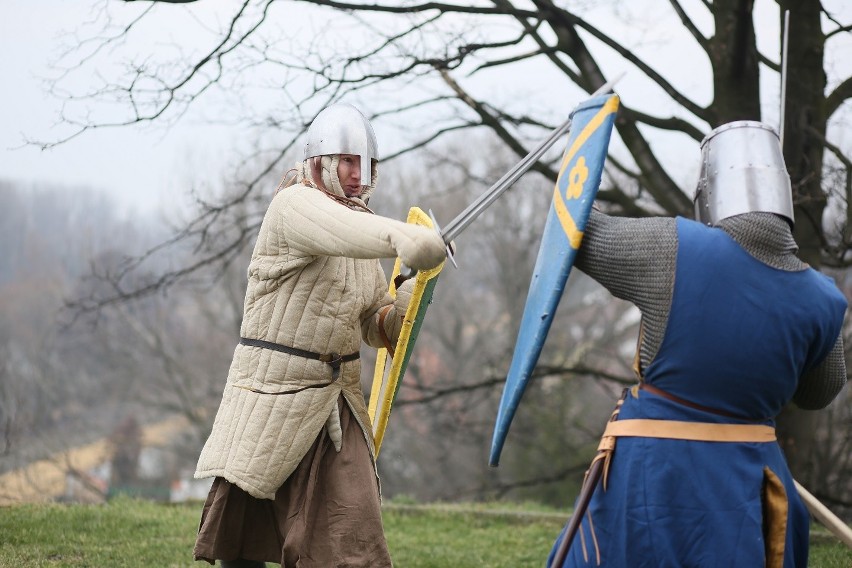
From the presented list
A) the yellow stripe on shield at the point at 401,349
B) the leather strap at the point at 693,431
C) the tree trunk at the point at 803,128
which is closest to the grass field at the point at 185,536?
the tree trunk at the point at 803,128

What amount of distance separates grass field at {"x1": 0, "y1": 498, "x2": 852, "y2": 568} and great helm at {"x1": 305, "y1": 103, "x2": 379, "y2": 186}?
219cm

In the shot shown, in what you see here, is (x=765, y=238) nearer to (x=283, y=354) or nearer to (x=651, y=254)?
(x=651, y=254)

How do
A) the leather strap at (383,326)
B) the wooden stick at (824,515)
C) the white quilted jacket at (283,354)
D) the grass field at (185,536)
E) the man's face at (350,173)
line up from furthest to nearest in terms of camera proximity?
the grass field at (185,536), the leather strap at (383,326), the man's face at (350,173), the white quilted jacket at (283,354), the wooden stick at (824,515)

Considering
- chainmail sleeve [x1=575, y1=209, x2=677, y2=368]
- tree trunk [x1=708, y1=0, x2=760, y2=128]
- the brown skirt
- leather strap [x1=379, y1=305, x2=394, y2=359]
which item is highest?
tree trunk [x1=708, y1=0, x2=760, y2=128]

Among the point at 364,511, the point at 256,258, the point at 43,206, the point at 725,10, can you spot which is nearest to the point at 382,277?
the point at 256,258

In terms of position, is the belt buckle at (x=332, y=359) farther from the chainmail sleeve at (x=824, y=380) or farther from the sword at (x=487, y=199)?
the chainmail sleeve at (x=824, y=380)

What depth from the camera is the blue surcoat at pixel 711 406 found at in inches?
103

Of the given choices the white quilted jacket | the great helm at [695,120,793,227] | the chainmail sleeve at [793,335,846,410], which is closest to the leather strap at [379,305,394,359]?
the white quilted jacket

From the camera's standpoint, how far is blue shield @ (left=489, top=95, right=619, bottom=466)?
2709 mm

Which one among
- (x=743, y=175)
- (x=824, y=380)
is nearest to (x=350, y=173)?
(x=743, y=175)

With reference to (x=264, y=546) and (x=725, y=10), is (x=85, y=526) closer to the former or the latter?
(x=264, y=546)

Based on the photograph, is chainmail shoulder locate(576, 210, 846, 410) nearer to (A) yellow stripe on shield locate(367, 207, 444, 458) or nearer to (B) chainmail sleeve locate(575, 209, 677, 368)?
(B) chainmail sleeve locate(575, 209, 677, 368)

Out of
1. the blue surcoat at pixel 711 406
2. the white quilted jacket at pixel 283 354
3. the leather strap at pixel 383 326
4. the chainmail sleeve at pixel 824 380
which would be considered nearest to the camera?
the blue surcoat at pixel 711 406

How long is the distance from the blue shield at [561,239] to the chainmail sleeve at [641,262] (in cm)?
8
